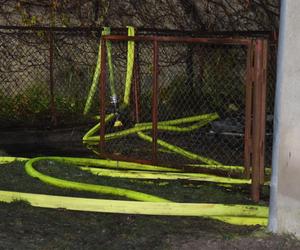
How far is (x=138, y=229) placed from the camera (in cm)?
493

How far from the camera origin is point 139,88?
351 inches

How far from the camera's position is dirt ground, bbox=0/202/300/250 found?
458cm

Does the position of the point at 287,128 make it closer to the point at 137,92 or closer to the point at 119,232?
the point at 119,232

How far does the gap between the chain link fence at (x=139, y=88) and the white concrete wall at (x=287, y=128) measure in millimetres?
2631

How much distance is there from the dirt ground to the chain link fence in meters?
2.18

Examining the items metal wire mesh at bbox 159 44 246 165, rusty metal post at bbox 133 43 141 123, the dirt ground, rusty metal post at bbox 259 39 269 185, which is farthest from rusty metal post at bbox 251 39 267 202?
rusty metal post at bbox 133 43 141 123

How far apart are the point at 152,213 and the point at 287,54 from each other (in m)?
1.67

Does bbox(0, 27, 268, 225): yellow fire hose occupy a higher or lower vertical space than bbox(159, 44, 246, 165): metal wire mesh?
lower

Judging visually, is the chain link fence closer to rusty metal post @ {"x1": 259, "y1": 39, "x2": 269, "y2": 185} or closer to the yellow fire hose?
the yellow fire hose

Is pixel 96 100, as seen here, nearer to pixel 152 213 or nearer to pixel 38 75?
pixel 38 75

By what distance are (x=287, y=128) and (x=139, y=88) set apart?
15.0ft

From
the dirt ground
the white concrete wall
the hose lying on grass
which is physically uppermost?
the white concrete wall

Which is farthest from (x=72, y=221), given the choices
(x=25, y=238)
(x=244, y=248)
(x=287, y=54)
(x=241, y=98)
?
(x=241, y=98)

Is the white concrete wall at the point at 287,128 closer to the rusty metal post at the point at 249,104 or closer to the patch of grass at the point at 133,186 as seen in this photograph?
the rusty metal post at the point at 249,104
